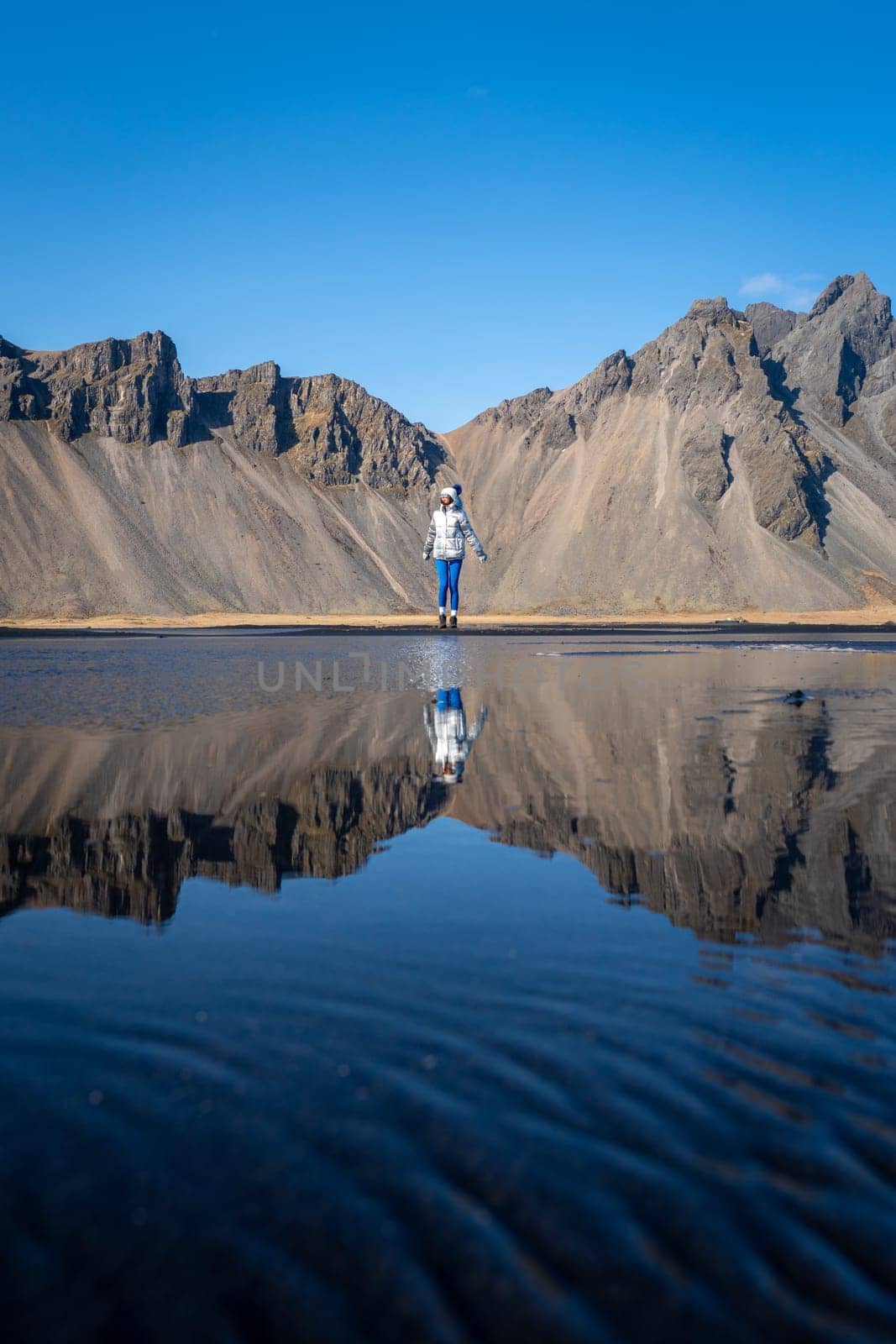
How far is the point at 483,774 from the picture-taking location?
1438 centimetres

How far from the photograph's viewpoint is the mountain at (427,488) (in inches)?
5458

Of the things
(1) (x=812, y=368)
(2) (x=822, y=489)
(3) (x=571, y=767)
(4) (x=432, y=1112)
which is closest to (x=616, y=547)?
(2) (x=822, y=489)

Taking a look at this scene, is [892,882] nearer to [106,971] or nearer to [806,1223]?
[806,1223]

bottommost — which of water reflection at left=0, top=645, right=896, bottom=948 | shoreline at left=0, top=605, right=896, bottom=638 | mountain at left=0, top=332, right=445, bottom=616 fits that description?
water reflection at left=0, top=645, right=896, bottom=948

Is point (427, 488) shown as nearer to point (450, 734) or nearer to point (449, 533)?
point (449, 533)

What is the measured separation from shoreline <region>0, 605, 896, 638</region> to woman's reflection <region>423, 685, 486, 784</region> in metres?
58.2

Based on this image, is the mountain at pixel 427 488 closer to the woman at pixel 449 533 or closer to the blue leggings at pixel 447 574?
the blue leggings at pixel 447 574

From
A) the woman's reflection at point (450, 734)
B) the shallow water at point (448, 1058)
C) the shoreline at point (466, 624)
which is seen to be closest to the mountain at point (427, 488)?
the shoreline at point (466, 624)

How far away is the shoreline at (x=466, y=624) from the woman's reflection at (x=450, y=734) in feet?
191

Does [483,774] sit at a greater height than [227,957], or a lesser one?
greater

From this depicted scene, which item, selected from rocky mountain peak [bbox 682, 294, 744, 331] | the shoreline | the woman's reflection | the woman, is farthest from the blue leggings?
rocky mountain peak [bbox 682, 294, 744, 331]

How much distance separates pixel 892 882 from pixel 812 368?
205404mm

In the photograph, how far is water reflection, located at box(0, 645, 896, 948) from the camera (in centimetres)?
859

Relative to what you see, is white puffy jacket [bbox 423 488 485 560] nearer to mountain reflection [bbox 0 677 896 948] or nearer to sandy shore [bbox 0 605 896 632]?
sandy shore [bbox 0 605 896 632]
